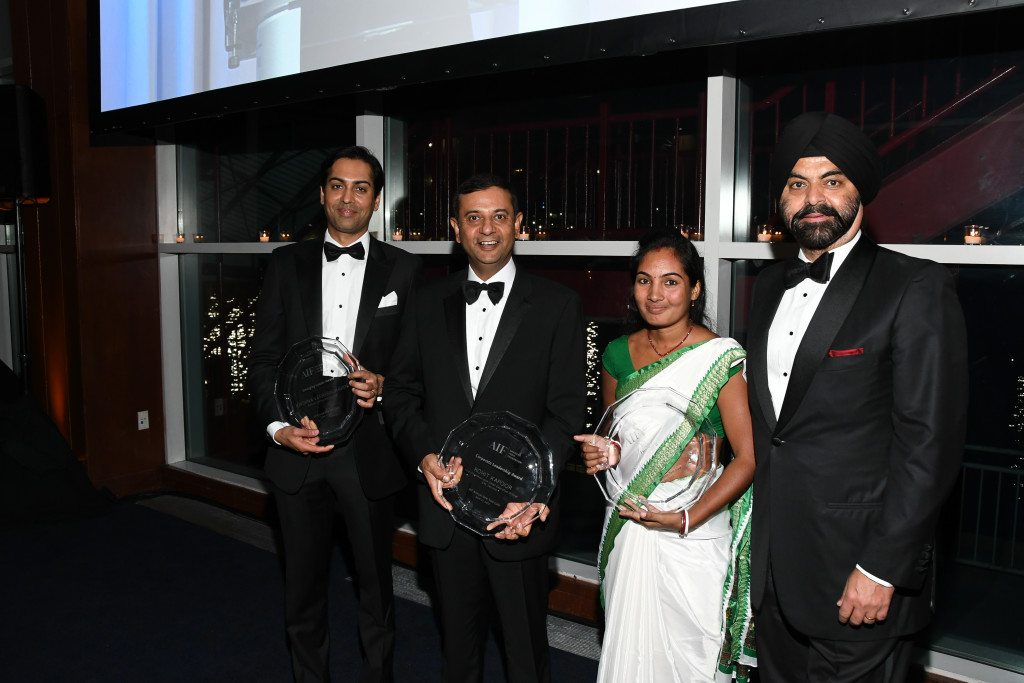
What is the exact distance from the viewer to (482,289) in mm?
2152

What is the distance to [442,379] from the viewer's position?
2143 millimetres

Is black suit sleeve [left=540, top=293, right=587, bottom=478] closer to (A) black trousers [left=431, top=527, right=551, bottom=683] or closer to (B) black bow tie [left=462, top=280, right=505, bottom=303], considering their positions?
(B) black bow tie [left=462, top=280, right=505, bottom=303]

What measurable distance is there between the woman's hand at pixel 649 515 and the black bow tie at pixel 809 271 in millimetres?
585

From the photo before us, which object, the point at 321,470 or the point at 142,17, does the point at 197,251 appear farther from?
the point at 321,470

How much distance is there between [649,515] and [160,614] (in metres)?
2.29

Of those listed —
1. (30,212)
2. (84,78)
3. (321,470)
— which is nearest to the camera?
(321,470)

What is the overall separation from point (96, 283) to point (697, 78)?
349 centimetres

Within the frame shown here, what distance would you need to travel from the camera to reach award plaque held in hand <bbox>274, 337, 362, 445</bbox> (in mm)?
2262

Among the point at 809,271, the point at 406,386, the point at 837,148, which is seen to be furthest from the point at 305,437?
the point at 837,148

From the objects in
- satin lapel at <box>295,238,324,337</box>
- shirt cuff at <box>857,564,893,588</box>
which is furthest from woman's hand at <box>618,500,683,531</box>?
satin lapel at <box>295,238,324,337</box>

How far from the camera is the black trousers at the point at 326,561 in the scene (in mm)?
2412

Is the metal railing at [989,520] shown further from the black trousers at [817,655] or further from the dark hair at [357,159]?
the dark hair at [357,159]

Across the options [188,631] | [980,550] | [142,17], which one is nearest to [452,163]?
[142,17]

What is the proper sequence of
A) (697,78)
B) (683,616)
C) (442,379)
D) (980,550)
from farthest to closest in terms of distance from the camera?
(697,78), (980,550), (442,379), (683,616)
